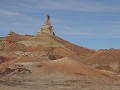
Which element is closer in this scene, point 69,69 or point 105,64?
point 69,69

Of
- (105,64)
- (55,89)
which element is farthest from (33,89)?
(105,64)

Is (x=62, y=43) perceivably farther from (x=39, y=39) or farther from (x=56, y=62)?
(x=56, y=62)

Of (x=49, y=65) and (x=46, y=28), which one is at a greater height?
(x=46, y=28)

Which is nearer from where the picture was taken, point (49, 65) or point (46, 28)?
point (49, 65)

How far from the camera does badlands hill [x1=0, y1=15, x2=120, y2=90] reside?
153 ft

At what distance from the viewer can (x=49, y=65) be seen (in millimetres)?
56844

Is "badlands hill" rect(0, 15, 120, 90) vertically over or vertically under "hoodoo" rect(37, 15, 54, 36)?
under

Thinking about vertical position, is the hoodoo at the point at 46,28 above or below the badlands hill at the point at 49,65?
above

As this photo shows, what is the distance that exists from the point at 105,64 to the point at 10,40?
42.0 metres

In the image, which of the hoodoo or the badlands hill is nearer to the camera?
the badlands hill

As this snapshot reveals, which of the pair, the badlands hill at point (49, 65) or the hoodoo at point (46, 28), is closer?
the badlands hill at point (49, 65)

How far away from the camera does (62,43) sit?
11106 cm

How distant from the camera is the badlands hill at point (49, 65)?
46.6m

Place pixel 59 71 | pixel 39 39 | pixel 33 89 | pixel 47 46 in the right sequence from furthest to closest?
1. pixel 39 39
2. pixel 47 46
3. pixel 59 71
4. pixel 33 89
